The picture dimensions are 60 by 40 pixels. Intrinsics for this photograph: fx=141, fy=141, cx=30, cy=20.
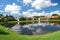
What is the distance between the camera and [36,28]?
3.62m

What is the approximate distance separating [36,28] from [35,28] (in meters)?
0.03

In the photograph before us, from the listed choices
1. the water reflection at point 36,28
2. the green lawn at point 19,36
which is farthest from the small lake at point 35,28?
the green lawn at point 19,36

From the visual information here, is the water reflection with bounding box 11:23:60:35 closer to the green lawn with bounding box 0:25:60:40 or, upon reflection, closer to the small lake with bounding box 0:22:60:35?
the small lake with bounding box 0:22:60:35

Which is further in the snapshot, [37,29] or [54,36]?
[37,29]

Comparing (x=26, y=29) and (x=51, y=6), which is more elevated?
(x=51, y=6)

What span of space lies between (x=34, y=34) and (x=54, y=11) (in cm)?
81

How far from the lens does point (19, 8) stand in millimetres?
3654

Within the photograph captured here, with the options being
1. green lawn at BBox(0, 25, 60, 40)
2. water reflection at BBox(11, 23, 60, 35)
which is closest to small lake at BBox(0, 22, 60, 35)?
water reflection at BBox(11, 23, 60, 35)

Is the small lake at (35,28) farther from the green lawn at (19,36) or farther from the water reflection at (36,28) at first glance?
the green lawn at (19,36)

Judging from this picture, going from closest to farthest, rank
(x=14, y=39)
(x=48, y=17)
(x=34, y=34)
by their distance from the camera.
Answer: (x=14, y=39), (x=34, y=34), (x=48, y=17)

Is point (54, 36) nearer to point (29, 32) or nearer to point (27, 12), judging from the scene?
point (29, 32)

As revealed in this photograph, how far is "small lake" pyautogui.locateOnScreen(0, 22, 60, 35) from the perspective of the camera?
3.58 m

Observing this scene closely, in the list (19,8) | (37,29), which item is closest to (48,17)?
(37,29)

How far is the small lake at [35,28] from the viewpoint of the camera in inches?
141
